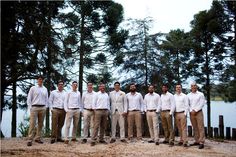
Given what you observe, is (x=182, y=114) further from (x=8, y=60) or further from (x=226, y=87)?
(x=226, y=87)

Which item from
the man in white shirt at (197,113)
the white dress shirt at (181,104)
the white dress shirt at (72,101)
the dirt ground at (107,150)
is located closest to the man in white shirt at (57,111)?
the white dress shirt at (72,101)

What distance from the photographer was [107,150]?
31.4 feet

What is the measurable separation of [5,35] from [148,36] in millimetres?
10913

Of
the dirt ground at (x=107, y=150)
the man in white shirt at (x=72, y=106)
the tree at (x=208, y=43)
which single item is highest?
the tree at (x=208, y=43)

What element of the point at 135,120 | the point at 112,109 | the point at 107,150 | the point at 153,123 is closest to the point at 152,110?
the point at 153,123

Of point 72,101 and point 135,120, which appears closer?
point 72,101

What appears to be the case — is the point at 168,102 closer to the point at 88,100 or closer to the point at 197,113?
the point at 197,113

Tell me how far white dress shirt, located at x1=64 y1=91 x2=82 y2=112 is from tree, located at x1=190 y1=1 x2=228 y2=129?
35.6ft

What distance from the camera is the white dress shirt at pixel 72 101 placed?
1087 cm

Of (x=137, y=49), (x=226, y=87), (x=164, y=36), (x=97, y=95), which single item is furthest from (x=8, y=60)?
(x=226, y=87)

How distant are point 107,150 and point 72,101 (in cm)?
203

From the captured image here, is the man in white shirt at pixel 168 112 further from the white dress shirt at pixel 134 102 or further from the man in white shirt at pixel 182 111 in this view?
the white dress shirt at pixel 134 102

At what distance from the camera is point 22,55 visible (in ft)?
41.6

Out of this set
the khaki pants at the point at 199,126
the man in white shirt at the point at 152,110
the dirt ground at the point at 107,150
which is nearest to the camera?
the dirt ground at the point at 107,150
